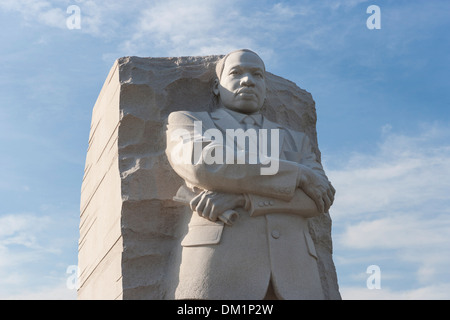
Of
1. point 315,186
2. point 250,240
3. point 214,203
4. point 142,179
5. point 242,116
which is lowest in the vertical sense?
point 250,240

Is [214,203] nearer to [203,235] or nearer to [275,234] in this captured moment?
[203,235]

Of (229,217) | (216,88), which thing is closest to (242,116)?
(216,88)

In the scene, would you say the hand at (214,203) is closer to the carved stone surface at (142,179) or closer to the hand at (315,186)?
the carved stone surface at (142,179)

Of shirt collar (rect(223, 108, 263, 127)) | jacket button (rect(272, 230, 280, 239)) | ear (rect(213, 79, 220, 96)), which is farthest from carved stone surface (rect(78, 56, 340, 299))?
jacket button (rect(272, 230, 280, 239))

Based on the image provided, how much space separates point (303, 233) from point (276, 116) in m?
1.52

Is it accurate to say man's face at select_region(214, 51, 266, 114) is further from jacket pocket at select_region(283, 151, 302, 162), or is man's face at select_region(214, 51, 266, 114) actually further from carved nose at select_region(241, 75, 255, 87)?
jacket pocket at select_region(283, 151, 302, 162)

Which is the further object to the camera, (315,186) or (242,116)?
(242,116)

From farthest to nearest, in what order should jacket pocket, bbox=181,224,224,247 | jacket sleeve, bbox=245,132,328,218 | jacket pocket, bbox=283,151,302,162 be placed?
jacket pocket, bbox=283,151,302,162 → jacket sleeve, bbox=245,132,328,218 → jacket pocket, bbox=181,224,224,247

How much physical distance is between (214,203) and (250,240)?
1.30 ft

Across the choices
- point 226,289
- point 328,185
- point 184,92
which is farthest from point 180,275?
point 184,92

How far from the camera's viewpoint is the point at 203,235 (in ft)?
17.7

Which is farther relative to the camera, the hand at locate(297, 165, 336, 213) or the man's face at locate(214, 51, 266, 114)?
the man's face at locate(214, 51, 266, 114)

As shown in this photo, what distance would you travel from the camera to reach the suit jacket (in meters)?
5.22

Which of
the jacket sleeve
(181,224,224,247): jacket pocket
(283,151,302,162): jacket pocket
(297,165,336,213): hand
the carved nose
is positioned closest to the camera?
(181,224,224,247): jacket pocket
